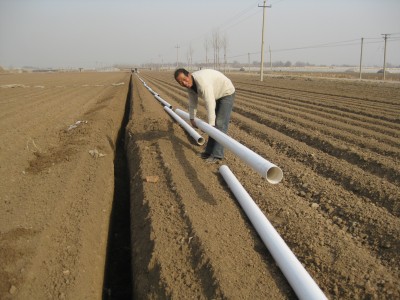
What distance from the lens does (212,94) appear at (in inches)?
205

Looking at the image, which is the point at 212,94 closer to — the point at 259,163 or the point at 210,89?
the point at 210,89

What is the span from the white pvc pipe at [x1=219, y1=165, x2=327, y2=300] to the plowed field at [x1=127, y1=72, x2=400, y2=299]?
4.3 inches

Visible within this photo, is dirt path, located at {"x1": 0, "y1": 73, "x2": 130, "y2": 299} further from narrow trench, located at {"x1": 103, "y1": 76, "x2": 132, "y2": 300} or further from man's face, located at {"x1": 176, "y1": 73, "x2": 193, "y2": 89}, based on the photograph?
man's face, located at {"x1": 176, "y1": 73, "x2": 193, "y2": 89}

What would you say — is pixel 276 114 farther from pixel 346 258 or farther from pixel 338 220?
pixel 346 258

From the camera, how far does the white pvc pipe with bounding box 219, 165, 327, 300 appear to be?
96.4 inches

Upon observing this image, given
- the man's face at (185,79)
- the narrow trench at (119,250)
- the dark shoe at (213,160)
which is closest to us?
the narrow trench at (119,250)

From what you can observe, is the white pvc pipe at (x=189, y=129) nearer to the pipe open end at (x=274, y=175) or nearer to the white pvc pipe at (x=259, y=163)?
the white pvc pipe at (x=259, y=163)

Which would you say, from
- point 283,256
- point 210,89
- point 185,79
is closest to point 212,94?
point 210,89

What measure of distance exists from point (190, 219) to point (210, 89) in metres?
2.18

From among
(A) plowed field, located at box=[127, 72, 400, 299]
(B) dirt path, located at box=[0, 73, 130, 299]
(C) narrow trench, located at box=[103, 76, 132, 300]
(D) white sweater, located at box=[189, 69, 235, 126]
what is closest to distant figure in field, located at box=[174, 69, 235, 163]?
(D) white sweater, located at box=[189, 69, 235, 126]

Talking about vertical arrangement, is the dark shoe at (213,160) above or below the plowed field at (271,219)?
above

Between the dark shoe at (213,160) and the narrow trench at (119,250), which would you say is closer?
the narrow trench at (119,250)

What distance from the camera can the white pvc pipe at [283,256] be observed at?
245 cm

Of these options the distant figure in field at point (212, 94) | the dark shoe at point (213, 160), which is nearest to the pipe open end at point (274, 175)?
the distant figure in field at point (212, 94)
